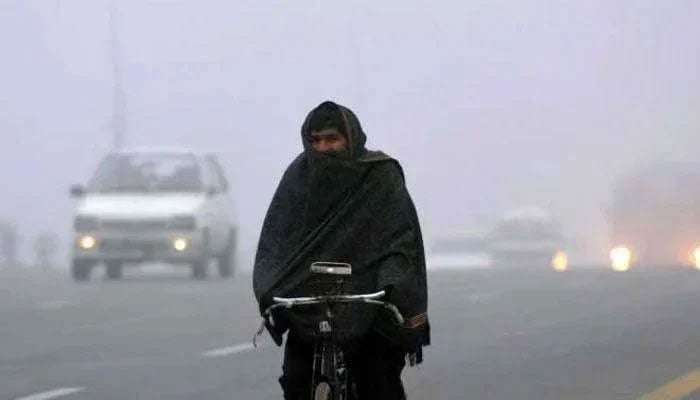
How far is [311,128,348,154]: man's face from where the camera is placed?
7.37m

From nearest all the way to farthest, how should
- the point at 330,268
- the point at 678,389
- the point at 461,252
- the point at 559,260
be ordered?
the point at 330,268 → the point at 678,389 → the point at 559,260 → the point at 461,252

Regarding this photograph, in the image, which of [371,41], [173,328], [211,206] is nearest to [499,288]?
[211,206]

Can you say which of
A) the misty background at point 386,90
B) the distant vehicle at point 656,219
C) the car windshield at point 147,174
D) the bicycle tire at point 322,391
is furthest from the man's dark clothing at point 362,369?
the misty background at point 386,90

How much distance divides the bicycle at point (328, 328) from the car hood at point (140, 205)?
22.3 metres

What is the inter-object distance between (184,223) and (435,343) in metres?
12.6

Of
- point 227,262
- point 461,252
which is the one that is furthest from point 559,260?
point 227,262

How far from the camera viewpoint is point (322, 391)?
7266mm

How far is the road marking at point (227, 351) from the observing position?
16.4 meters

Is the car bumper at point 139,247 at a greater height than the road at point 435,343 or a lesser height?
greater

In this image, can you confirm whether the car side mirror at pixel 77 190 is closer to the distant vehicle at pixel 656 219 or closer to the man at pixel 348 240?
the man at pixel 348 240

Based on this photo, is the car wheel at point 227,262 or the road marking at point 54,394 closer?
the road marking at point 54,394

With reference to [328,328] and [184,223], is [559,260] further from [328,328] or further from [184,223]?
[328,328]

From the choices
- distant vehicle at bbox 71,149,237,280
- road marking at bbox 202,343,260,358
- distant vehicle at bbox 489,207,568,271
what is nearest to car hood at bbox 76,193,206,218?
distant vehicle at bbox 71,149,237,280

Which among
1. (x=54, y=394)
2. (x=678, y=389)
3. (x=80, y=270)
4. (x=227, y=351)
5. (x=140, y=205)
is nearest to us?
(x=678, y=389)
